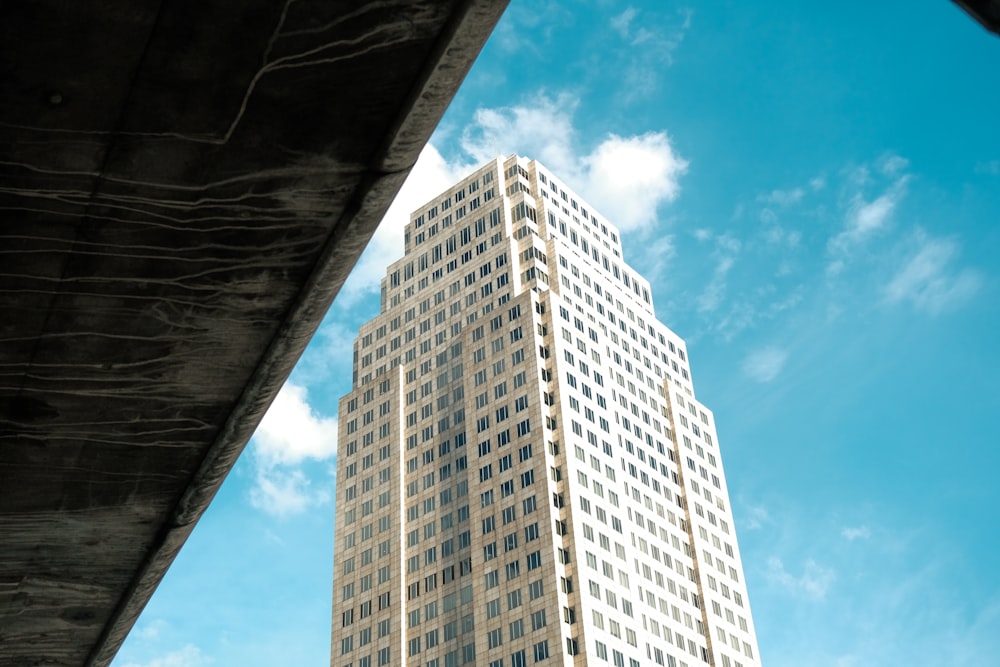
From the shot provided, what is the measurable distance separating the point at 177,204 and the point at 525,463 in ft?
271

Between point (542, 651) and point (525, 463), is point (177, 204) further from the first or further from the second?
point (525, 463)

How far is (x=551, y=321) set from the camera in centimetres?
9462

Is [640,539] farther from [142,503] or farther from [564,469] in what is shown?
[142,503]

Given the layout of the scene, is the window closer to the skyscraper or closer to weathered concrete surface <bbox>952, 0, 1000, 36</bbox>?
the skyscraper

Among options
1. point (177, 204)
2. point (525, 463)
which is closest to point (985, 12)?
point (177, 204)

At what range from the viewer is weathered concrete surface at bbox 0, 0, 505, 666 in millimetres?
6035

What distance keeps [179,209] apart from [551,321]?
289 ft

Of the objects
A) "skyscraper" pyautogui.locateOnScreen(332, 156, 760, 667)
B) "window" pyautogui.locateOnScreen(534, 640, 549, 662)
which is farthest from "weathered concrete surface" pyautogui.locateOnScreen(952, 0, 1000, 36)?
"window" pyautogui.locateOnScreen(534, 640, 549, 662)

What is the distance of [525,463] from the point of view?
290ft

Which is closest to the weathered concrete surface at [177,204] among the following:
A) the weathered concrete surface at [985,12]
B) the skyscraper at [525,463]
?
the weathered concrete surface at [985,12]

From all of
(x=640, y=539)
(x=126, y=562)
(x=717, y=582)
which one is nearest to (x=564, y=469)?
(x=640, y=539)

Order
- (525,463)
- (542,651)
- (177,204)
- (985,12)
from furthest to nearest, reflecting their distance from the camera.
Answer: (525,463)
(542,651)
(177,204)
(985,12)

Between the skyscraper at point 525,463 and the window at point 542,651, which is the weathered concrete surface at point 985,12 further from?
the window at point 542,651

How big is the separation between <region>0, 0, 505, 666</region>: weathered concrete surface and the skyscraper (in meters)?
72.0
